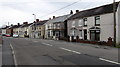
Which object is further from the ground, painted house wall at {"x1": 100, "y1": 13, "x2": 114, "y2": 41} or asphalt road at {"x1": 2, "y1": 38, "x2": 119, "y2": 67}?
painted house wall at {"x1": 100, "y1": 13, "x2": 114, "y2": 41}

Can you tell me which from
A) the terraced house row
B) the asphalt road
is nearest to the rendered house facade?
the terraced house row

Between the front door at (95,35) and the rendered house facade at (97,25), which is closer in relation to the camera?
the rendered house facade at (97,25)

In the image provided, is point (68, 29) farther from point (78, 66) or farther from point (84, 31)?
point (78, 66)

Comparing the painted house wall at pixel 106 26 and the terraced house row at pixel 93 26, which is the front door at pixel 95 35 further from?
the painted house wall at pixel 106 26

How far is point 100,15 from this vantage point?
28750mm

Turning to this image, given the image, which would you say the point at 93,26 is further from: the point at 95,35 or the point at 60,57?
the point at 60,57

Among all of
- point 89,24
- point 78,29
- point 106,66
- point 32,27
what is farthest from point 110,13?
point 32,27

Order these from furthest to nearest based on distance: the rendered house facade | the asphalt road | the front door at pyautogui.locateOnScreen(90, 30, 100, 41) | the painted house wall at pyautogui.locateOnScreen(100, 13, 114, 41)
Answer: the front door at pyautogui.locateOnScreen(90, 30, 100, 41) → the rendered house facade → the painted house wall at pyautogui.locateOnScreen(100, 13, 114, 41) → the asphalt road

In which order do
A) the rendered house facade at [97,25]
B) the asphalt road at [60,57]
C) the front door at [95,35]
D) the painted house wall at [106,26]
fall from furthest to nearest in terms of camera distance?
1. the front door at [95,35]
2. the rendered house facade at [97,25]
3. the painted house wall at [106,26]
4. the asphalt road at [60,57]

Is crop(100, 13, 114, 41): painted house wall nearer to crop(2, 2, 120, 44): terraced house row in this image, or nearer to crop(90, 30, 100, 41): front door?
crop(2, 2, 120, 44): terraced house row

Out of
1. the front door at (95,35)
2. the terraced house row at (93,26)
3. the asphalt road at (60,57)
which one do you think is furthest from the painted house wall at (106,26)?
the asphalt road at (60,57)

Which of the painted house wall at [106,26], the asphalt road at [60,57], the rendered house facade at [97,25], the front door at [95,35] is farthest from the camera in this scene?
the front door at [95,35]

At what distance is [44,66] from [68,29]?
109ft

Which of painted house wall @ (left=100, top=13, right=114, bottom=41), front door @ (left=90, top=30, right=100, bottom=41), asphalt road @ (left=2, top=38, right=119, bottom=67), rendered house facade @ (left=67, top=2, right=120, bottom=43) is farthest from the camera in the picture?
front door @ (left=90, top=30, right=100, bottom=41)
